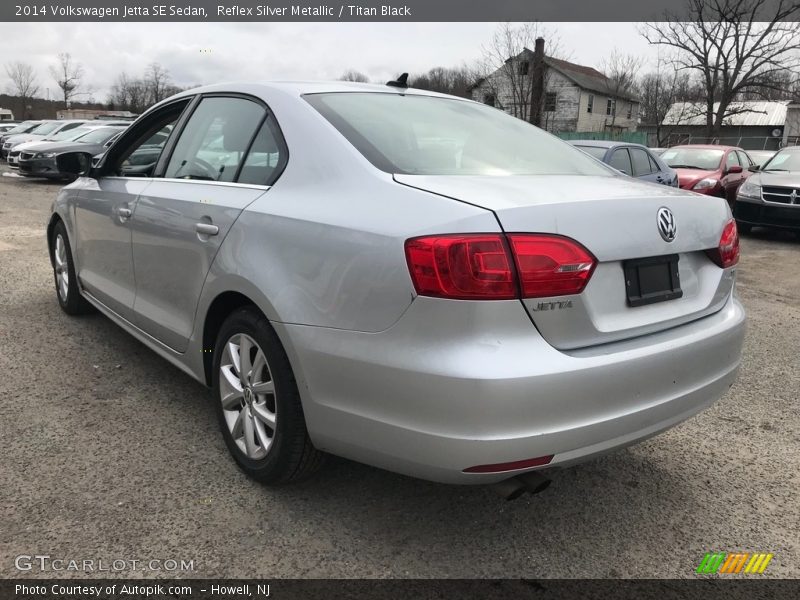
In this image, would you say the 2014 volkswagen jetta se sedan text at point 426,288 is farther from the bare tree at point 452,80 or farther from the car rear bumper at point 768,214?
the bare tree at point 452,80

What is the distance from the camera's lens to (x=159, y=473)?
2.79 m

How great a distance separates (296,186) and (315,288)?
19.1 inches

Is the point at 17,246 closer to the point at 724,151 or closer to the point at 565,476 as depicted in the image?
the point at 565,476

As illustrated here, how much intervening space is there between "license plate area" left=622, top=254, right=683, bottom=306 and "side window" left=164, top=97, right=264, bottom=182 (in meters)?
1.71

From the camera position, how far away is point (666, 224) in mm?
2258

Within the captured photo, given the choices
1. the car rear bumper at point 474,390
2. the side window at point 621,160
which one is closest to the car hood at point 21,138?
the side window at point 621,160

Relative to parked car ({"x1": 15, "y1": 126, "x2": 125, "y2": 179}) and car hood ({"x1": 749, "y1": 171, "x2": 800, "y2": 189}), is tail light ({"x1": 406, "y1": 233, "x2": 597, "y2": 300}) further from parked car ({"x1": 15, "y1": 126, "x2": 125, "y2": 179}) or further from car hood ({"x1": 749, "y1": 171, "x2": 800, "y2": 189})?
parked car ({"x1": 15, "y1": 126, "x2": 125, "y2": 179})

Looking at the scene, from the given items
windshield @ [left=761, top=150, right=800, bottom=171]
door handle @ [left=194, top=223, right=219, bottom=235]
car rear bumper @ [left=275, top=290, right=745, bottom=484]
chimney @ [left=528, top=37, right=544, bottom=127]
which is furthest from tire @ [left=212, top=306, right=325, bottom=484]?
chimney @ [left=528, top=37, right=544, bottom=127]

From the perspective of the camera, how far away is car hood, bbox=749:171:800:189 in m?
10.2

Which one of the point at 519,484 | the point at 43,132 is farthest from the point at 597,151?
the point at 43,132

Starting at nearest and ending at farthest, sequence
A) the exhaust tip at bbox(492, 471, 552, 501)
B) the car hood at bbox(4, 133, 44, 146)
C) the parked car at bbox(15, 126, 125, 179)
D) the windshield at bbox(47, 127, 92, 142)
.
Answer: the exhaust tip at bbox(492, 471, 552, 501) → the parked car at bbox(15, 126, 125, 179) → the windshield at bbox(47, 127, 92, 142) → the car hood at bbox(4, 133, 44, 146)

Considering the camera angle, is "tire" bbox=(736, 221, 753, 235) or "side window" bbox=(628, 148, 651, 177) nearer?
"side window" bbox=(628, 148, 651, 177)

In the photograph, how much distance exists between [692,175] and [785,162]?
1.52 metres

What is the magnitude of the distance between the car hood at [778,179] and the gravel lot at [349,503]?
25.9ft
